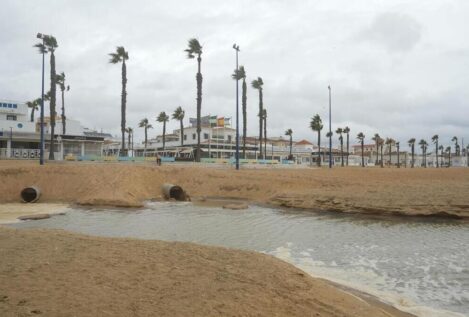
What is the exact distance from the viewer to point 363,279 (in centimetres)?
1051

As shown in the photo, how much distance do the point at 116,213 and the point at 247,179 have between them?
1343cm

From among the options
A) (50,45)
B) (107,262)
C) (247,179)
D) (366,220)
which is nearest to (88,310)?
(107,262)

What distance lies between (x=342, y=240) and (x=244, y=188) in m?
17.9

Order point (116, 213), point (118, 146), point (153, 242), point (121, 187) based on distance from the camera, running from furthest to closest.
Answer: point (118, 146), point (121, 187), point (116, 213), point (153, 242)

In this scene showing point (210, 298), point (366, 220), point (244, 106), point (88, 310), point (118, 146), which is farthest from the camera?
point (118, 146)

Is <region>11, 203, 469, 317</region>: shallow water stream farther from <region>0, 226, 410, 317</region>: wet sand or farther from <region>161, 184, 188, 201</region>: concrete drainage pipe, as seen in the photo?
<region>161, 184, 188, 201</region>: concrete drainage pipe

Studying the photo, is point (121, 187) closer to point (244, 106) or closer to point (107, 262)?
point (107, 262)

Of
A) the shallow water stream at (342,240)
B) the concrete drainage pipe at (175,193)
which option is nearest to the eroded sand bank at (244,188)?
the concrete drainage pipe at (175,193)

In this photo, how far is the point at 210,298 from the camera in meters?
6.54

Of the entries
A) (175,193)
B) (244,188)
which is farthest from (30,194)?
(244,188)

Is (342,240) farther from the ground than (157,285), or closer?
closer

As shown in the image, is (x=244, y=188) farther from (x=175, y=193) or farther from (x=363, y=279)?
(x=363, y=279)

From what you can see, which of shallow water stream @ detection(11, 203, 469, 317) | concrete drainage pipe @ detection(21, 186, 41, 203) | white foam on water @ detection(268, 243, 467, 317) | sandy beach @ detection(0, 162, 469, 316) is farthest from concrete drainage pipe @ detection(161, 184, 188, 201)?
sandy beach @ detection(0, 162, 469, 316)

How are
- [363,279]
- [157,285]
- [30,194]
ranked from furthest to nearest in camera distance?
[30,194] → [363,279] → [157,285]
